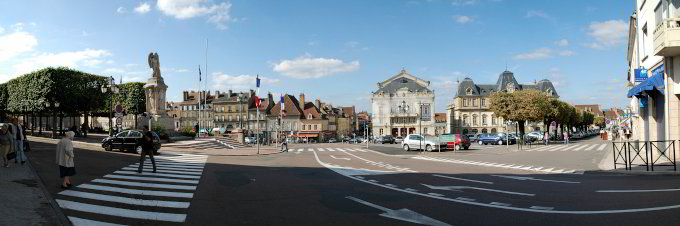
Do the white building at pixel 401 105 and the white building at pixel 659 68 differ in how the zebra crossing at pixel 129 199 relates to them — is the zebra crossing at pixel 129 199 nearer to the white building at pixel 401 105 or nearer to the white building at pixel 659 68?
the white building at pixel 659 68

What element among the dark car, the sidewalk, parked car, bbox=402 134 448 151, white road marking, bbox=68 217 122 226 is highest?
the dark car

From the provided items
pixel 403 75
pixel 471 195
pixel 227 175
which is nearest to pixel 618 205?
pixel 471 195

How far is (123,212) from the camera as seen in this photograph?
27.3 feet

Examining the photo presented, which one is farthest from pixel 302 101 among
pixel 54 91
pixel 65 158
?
pixel 65 158

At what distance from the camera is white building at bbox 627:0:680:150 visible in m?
18.7

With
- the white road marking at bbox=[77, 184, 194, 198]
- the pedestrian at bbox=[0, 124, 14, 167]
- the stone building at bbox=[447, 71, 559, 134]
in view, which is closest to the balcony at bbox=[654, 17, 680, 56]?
the white road marking at bbox=[77, 184, 194, 198]

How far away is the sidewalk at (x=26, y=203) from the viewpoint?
23.5ft

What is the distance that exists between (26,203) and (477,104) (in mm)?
106106

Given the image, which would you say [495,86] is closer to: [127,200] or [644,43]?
[644,43]

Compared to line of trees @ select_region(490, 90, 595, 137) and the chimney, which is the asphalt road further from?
the chimney

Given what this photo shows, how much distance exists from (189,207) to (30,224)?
2789 millimetres

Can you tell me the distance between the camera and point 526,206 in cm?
900

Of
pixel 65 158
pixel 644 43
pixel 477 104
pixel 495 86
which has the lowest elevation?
pixel 65 158

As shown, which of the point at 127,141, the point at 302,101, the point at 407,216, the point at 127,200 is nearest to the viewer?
the point at 407,216
